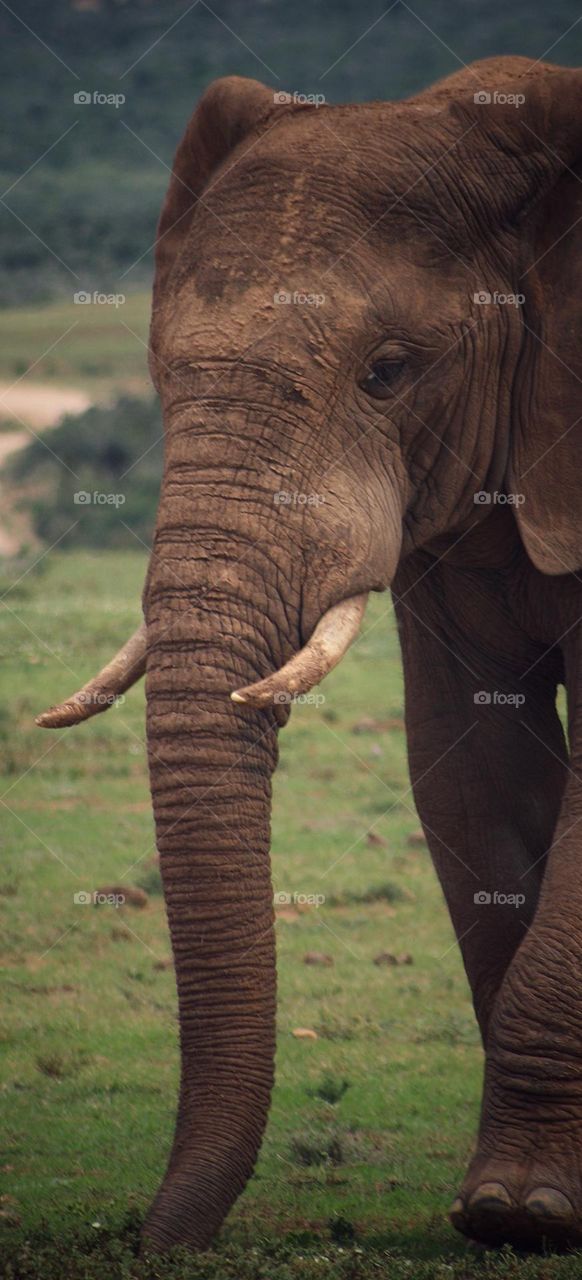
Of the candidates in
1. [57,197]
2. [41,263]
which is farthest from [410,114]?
[57,197]

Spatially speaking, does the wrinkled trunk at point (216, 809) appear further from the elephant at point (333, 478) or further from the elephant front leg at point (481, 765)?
the elephant front leg at point (481, 765)

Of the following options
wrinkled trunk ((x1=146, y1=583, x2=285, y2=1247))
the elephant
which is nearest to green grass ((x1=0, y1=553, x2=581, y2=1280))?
wrinkled trunk ((x1=146, y1=583, x2=285, y2=1247))

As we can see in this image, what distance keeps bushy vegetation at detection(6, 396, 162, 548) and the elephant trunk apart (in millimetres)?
21504

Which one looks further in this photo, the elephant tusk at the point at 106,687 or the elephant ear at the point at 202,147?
the elephant ear at the point at 202,147

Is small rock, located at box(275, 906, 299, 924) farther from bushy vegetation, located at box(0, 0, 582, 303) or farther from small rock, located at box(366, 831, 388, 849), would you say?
bushy vegetation, located at box(0, 0, 582, 303)

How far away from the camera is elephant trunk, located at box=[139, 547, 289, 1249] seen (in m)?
4.53

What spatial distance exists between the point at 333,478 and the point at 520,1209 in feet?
6.13

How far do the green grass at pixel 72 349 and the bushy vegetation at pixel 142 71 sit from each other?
1382mm

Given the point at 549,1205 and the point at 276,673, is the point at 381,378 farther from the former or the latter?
the point at 549,1205

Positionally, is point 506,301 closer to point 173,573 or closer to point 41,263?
point 173,573

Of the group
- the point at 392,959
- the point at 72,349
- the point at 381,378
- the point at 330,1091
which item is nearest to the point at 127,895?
the point at 392,959

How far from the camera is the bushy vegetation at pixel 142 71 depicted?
4694 cm

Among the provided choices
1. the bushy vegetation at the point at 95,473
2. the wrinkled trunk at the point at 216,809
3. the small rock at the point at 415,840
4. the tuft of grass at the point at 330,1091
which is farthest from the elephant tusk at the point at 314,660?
the bushy vegetation at the point at 95,473

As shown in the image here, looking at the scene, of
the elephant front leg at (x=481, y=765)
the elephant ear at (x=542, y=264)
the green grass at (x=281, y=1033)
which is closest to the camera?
the elephant ear at (x=542, y=264)
